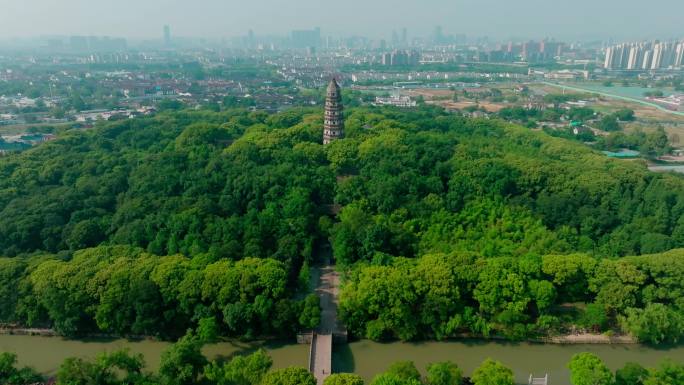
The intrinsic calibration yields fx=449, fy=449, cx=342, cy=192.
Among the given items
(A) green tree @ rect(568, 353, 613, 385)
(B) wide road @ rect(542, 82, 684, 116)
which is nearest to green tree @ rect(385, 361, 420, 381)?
(A) green tree @ rect(568, 353, 613, 385)

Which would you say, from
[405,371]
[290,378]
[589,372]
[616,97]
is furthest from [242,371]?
[616,97]

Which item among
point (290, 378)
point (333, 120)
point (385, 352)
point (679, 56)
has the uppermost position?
point (679, 56)

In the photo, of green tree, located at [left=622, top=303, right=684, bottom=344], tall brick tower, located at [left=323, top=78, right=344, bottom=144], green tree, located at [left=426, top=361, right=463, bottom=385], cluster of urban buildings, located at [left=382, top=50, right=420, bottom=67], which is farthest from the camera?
cluster of urban buildings, located at [left=382, top=50, right=420, bottom=67]

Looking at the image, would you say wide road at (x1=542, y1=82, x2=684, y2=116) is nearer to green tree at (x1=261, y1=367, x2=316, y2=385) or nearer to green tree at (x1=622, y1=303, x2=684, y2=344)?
green tree at (x1=622, y1=303, x2=684, y2=344)

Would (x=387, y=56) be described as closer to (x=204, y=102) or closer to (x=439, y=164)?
(x=204, y=102)

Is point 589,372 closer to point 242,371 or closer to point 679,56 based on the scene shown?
point 242,371

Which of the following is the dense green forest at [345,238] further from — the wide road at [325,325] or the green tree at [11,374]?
the green tree at [11,374]
